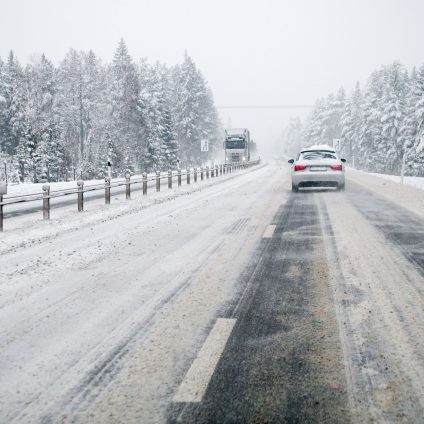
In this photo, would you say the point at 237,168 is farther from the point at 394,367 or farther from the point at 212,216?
the point at 394,367

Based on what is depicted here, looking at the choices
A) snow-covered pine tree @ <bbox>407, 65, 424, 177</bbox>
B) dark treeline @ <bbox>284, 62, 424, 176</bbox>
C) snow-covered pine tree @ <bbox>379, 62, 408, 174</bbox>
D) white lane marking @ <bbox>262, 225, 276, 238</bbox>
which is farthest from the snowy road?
snow-covered pine tree @ <bbox>379, 62, 408, 174</bbox>

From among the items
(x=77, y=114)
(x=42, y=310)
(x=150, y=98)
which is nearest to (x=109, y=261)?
(x=42, y=310)

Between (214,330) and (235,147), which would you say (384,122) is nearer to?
(235,147)

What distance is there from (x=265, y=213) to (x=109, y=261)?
6.12 metres

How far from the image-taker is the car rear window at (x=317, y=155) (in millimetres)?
19016

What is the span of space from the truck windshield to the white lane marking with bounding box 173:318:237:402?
50.0 metres

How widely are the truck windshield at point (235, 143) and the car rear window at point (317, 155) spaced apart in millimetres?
34444

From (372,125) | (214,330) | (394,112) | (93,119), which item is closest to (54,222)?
(214,330)

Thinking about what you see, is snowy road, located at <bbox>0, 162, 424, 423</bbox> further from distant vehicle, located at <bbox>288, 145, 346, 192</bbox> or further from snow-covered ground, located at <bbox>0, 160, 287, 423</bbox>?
distant vehicle, located at <bbox>288, 145, 346, 192</bbox>

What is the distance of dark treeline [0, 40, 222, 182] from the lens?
51.4 meters

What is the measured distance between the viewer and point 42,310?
458cm

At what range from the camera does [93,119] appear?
6888cm

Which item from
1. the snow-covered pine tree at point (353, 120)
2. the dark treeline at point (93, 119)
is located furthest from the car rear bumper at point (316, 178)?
the snow-covered pine tree at point (353, 120)

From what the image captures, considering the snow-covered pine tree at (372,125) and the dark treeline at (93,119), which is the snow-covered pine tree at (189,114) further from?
the snow-covered pine tree at (372,125)
